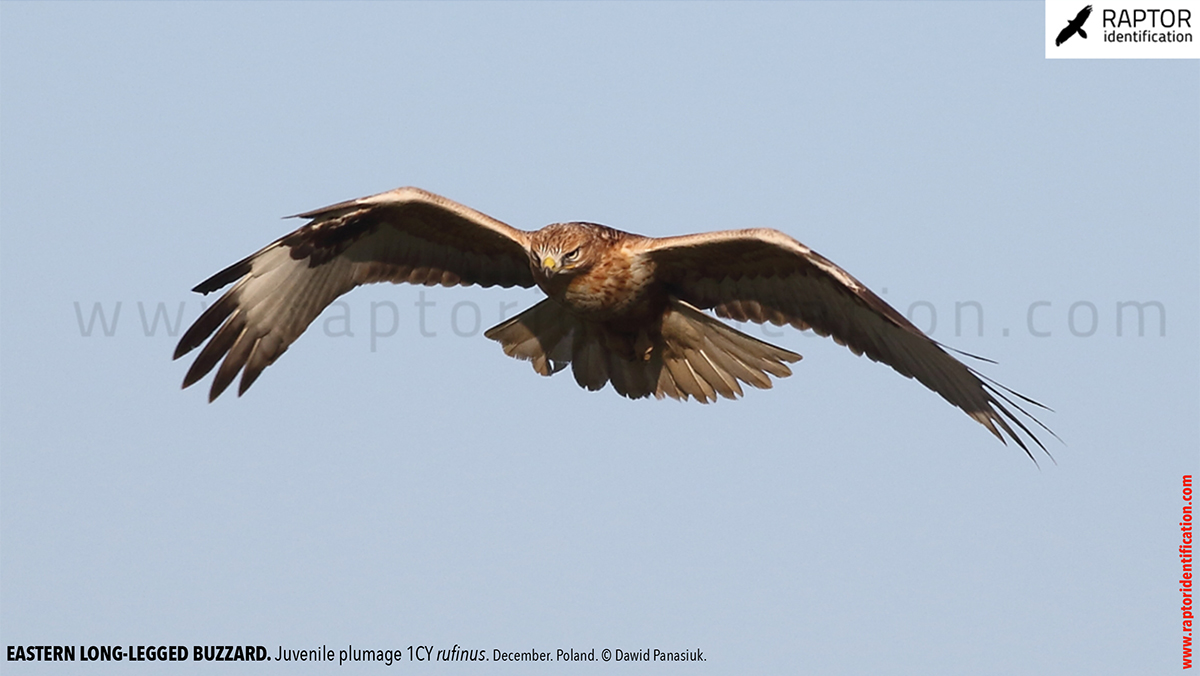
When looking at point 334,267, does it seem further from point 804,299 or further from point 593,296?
point 804,299

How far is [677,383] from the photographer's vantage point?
883cm

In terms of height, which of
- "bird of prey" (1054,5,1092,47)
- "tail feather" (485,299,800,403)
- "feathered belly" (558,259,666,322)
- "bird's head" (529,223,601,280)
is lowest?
"tail feather" (485,299,800,403)

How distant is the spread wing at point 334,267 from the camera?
8.54m

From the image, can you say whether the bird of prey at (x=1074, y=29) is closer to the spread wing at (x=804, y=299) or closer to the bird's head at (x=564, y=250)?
the spread wing at (x=804, y=299)

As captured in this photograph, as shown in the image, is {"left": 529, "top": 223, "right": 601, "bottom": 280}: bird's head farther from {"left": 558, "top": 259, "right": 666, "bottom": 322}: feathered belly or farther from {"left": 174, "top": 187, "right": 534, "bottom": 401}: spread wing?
{"left": 174, "top": 187, "right": 534, "bottom": 401}: spread wing

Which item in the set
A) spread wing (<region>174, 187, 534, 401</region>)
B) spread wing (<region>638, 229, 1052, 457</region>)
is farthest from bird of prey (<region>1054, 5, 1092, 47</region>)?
spread wing (<region>174, 187, 534, 401</region>)

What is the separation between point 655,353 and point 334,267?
2035mm

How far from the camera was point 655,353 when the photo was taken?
8.84 m

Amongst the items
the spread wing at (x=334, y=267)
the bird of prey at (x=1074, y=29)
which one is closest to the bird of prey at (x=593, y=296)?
the spread wing at (x=334, y=267)

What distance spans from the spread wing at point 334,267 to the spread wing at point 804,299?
3.29 ft

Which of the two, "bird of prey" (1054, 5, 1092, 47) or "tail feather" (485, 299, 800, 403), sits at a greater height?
"bird of prey" (1054, 5, 1092, 47)

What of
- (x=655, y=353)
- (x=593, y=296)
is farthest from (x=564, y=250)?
(x=655, y=353)

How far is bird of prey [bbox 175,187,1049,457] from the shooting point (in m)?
8.04

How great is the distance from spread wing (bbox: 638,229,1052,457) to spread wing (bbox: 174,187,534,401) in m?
1.00
